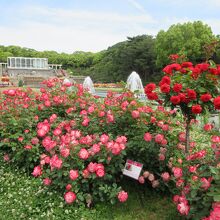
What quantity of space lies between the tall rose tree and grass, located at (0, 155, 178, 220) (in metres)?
0.98

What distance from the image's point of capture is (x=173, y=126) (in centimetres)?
370

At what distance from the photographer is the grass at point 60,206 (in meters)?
3.11

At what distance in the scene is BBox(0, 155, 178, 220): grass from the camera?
3.11m

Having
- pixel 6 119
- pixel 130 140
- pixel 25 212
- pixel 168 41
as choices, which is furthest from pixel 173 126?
A: pixel 168 41

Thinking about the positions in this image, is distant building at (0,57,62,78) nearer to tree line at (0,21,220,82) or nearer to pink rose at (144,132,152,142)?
tree line at (0,21,220,82)

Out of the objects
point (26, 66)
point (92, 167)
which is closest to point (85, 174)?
point (92, 167)

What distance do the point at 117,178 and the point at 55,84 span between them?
6.23 ft

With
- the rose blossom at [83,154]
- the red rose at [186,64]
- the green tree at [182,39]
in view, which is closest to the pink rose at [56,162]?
the rose blossom at [83,154]

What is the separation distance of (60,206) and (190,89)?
1492mm

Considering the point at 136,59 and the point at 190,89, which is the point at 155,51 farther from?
the point at 190,89

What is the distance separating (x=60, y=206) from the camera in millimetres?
3127

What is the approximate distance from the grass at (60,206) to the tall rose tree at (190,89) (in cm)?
98

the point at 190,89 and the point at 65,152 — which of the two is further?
the point at 65,152

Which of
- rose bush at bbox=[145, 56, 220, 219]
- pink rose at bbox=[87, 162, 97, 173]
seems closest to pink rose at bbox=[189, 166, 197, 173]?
rose bush at bbox=[145, 56, 220, 219]
